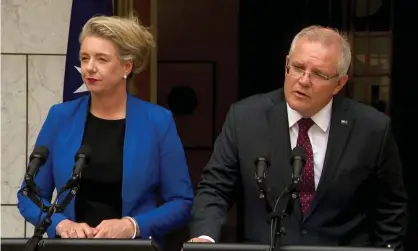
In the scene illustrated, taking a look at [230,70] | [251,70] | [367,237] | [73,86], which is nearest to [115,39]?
[367,237]

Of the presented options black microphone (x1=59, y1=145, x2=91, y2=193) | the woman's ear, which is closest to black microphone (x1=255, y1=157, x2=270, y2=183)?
black microphone (x1=59, y1=145, x2=91, y2=193)

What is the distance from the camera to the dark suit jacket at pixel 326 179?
138 inches

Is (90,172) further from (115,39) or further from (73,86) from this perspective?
(73,86)

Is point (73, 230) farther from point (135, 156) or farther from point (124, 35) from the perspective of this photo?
point (124, 35)

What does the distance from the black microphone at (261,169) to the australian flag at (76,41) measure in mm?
2485

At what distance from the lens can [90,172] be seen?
3.71 meters

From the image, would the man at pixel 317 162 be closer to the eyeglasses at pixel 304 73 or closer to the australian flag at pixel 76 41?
the eyeglasses at pixel 304 73

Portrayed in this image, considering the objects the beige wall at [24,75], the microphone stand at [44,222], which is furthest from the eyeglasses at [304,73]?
the beige wall at [24,75]

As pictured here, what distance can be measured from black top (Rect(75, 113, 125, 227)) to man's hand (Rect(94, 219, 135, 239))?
11cm

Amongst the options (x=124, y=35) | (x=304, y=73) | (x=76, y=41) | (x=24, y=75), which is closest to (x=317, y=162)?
(x=304, y=73)

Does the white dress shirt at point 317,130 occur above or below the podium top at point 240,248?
above

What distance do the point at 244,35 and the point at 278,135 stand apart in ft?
11.2

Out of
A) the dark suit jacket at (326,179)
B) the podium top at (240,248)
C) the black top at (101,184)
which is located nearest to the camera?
the podium top at (240,248)

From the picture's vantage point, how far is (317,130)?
11.8 ft
